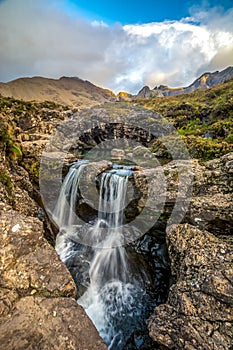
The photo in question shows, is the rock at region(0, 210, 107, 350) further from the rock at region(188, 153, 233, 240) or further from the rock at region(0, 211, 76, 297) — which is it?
the rock at region(188, 153, 233, 240)

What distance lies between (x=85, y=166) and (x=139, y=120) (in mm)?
19197

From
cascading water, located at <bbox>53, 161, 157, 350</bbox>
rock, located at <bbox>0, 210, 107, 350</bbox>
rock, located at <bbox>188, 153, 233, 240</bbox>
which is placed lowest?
cascading water, located at <bbox>53, 161, 157, 350</bbox>

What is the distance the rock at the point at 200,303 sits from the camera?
323 cm

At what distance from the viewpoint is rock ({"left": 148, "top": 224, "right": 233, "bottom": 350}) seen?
10.6 ft

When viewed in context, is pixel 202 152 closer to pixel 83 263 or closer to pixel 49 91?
pixel 83 263

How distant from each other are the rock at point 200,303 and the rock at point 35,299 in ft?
4.69

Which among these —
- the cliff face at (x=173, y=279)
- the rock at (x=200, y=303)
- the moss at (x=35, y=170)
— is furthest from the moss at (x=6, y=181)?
the rock at (x=200, y=303)

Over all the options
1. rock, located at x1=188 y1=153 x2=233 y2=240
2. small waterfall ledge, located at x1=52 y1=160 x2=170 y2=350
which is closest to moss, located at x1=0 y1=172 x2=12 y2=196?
small waterfall ledge, located at x1=52 y1=160 x2=170 y2=350

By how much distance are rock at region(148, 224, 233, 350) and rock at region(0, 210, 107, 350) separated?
143 centimetres

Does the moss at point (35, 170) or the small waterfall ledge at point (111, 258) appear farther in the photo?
the moss at point (35, 170)

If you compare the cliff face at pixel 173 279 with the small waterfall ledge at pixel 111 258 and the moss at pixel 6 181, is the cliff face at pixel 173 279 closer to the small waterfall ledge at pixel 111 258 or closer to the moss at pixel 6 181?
the moss at pixel 6 181

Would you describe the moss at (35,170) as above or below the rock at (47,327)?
above

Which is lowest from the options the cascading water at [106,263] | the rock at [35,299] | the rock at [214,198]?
the cascading water at [106,263]

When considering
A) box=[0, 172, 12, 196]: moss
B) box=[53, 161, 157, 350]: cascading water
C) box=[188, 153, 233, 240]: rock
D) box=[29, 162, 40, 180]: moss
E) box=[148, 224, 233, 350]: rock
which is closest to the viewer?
box=[148, 224, 233, 350]: rock
